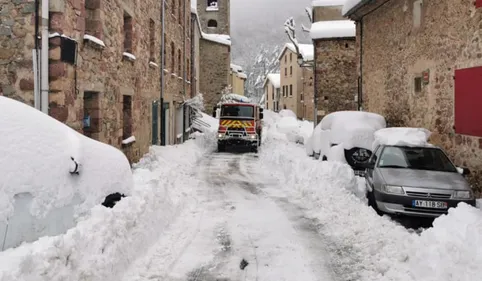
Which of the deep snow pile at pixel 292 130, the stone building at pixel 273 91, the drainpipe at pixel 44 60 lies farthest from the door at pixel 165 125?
the stone building at pixel 273 91

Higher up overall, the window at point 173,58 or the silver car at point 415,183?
the window at point 173,58

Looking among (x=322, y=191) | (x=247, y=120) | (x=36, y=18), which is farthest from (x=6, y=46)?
(x=247, y=120)

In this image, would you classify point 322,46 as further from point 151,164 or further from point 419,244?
point 419,244

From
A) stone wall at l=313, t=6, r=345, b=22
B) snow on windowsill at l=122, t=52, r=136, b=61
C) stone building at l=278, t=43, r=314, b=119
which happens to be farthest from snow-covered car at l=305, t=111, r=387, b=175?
stone building at l=278, t=43, r=314, b=119

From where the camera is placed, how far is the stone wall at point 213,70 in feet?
119

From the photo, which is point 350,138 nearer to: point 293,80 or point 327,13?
point 327,13

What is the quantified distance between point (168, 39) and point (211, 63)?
17.6m

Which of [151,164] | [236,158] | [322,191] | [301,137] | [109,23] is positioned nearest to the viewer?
[322,191]

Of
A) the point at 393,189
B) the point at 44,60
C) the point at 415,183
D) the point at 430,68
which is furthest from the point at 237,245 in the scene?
the point at 430,68

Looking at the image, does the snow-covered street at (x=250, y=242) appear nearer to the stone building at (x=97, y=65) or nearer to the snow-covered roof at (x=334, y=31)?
the stone building at (x=97, y=65)

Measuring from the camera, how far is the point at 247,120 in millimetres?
20734

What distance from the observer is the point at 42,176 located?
3879mm

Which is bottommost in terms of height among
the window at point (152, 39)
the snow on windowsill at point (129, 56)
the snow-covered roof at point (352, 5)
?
the snow on windowsill at point (129, 56)

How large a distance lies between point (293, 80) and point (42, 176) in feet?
132
